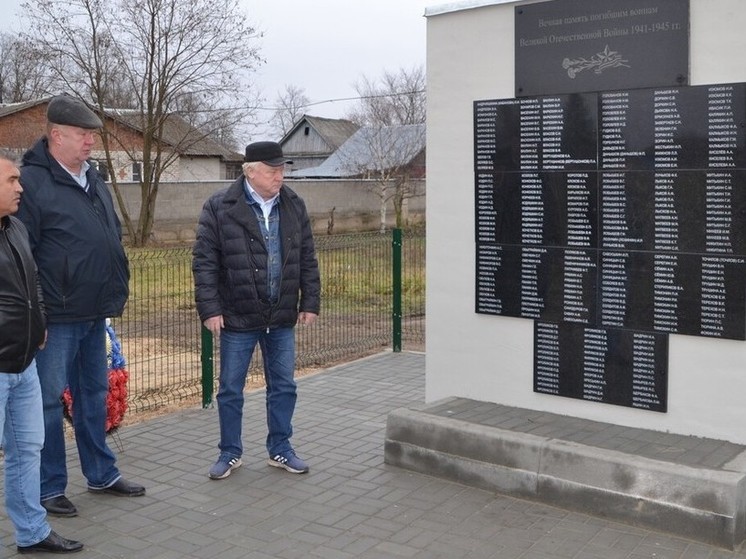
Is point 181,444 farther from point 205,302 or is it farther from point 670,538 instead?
point 670,538

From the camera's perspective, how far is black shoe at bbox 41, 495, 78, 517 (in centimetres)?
520

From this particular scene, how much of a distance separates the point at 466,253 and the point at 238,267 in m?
1.61

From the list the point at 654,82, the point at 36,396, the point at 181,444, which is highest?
the point at 654,82

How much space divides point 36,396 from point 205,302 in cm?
136

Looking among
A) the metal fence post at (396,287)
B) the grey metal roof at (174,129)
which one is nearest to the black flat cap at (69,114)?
the metal fence post at (396,287)

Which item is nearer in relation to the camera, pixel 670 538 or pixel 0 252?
pixel 0 252

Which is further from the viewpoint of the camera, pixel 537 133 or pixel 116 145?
pixel 116 145

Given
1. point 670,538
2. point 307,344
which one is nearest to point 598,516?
point 670,538

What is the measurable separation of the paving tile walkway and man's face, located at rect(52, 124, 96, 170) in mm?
1982

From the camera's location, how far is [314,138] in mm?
77188

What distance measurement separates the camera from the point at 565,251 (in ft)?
19.1

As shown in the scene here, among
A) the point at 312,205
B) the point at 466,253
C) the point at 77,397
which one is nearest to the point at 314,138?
the point at 312,205

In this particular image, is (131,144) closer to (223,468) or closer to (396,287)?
(396,287)

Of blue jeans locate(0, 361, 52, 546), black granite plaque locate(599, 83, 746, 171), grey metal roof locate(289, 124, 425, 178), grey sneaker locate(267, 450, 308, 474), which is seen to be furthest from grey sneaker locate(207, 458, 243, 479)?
grey metal roof locate(289, 124, 425, 178)
